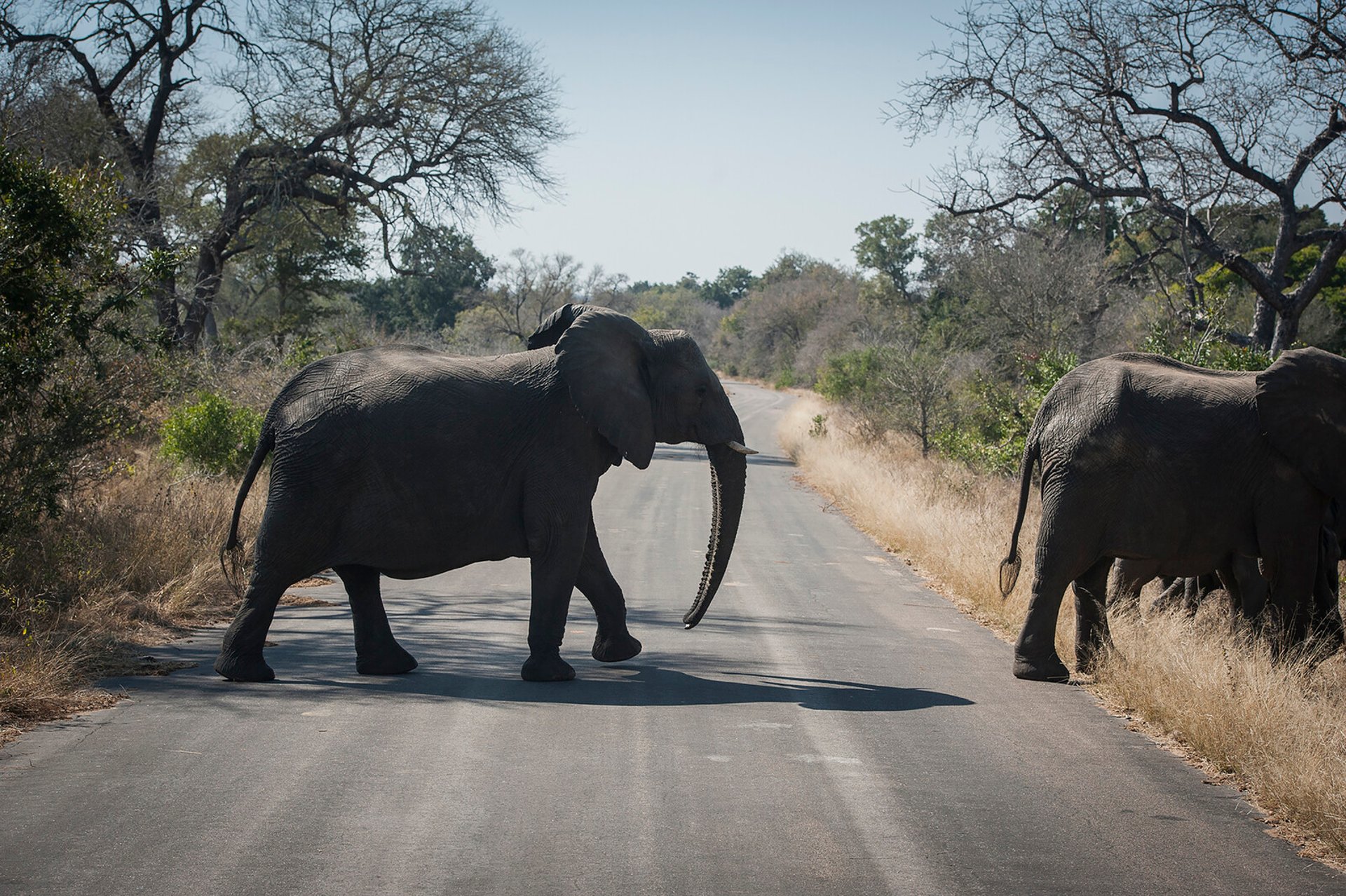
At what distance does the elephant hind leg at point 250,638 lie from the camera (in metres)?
7.50

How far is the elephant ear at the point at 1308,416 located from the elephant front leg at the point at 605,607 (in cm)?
462

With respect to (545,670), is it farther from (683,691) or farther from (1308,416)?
(1308,416)

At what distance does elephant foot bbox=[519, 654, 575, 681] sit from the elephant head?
38.8 inches

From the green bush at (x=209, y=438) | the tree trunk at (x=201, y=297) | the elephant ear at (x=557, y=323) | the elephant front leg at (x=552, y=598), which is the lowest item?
the elephant front leg at (x=552, y=598)

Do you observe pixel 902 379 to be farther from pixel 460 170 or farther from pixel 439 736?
pixel 439 736

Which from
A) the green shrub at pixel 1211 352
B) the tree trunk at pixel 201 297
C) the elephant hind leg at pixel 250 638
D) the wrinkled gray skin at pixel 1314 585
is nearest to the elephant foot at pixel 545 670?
the elephant hind leg at pixel 250 638

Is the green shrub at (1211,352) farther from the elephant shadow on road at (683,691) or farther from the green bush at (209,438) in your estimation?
the green bush at (209,438)

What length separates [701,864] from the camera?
4641 millimetres

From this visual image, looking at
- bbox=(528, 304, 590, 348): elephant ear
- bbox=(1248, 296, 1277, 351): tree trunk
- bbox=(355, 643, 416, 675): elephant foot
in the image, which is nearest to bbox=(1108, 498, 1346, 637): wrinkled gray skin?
bbox=(528, 304, 590, 348): elephant ear

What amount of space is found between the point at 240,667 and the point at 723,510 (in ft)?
11.0

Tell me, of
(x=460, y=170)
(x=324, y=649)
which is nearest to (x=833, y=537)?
(x=324, y=649)

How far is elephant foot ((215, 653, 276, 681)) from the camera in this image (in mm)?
7512

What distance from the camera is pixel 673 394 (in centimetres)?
855

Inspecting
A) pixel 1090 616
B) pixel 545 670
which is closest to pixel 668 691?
pixel 545 670
